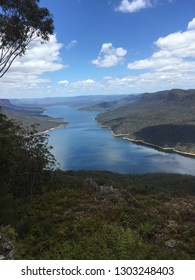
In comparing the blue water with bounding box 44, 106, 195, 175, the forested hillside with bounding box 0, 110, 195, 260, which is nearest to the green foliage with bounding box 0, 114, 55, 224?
the forested hillside with bounding box 0, 110, 195, 260

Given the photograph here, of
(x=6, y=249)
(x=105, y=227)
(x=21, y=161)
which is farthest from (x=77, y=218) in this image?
(x=21, y=161)

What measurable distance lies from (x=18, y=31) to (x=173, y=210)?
15085 millimetres

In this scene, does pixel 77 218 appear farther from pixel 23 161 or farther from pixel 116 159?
pixel 116 159

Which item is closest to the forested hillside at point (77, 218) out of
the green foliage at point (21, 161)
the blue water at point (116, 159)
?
the green foliage at point (21, 161)

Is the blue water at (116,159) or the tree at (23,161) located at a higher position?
the tree at (23,161)

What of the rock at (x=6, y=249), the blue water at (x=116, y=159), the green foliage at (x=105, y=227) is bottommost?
the blue water at (x=116, y=159)

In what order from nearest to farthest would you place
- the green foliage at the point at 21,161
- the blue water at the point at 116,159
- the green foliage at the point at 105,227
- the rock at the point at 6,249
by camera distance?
the rock at the point at 6,249, the green foliage at the point at 105,227, the green foliage at the point at 21,161, the blue water at the point at 116,159

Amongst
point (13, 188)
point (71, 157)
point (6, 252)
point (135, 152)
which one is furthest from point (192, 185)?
point (135, 152)

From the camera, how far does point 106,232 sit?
→ 13203 millimetres

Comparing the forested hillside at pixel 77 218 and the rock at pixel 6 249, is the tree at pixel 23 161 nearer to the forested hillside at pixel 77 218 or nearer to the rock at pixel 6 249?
the forested hillside at pixel 77 218

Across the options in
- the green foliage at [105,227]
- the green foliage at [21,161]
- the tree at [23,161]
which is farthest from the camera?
the tree at [23,161]

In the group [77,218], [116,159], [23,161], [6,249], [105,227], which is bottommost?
[116,159]

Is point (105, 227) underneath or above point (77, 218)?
above

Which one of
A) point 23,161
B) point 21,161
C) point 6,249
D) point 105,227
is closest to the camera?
point 6,249
